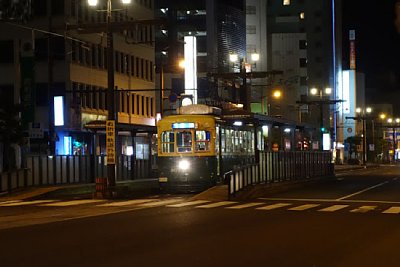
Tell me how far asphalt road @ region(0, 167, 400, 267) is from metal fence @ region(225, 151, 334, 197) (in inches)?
122

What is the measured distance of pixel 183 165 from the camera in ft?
100

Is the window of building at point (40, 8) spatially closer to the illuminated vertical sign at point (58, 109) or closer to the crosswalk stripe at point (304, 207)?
the illuminated vertical sign at point (58, 109)

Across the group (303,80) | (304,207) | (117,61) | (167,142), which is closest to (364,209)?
(304,207)

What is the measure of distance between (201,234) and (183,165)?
15301mm

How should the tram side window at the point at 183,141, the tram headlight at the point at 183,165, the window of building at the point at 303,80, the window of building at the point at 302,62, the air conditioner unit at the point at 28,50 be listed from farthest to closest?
the window of building at the point at 302,62 < the window of building at the point at 303,80 < the air conditioner unit at the point at 28,50 < the tram side window at the point at 183,141 < the tram headlight at the point at 183,165

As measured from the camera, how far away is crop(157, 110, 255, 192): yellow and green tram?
30312mm

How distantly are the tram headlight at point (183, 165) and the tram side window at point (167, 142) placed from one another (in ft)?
2.35

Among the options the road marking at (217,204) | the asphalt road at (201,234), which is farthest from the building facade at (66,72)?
the asphalt road at (201,234)

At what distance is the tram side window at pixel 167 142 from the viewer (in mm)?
30844

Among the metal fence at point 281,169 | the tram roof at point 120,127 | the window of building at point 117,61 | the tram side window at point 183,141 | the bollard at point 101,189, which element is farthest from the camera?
the window of building at point 117,61

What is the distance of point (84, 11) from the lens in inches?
2085

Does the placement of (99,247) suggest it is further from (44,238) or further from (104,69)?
(104,69)

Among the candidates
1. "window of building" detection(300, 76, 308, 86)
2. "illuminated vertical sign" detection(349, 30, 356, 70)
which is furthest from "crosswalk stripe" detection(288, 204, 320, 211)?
"illuminated vertical sign" detection(349, 30, 356, 70)

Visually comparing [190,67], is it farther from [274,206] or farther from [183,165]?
[274,206]
